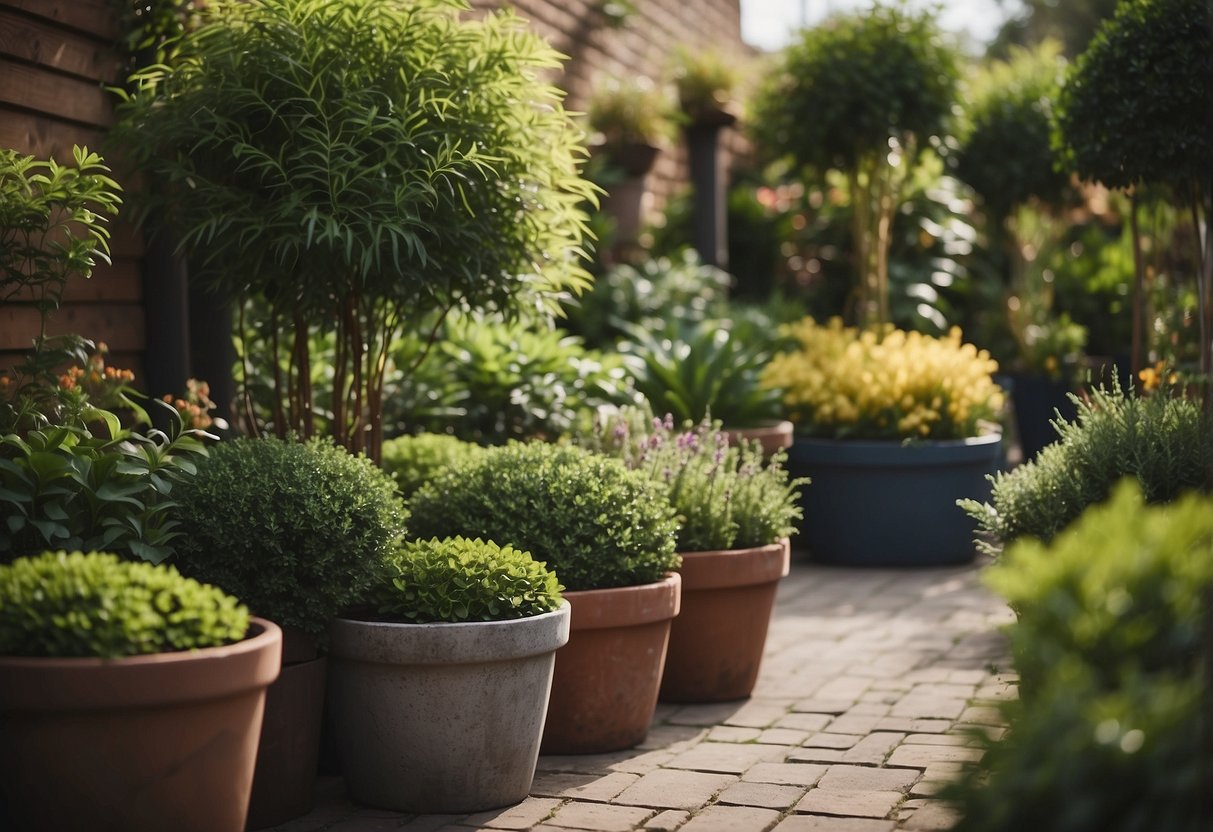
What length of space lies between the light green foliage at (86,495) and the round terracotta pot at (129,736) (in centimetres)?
49

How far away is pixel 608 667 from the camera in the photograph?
3.99 m

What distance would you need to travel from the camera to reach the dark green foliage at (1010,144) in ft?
28.6

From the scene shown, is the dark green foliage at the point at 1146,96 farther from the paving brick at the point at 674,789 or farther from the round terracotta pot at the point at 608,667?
the paving brick at the point at 674,789

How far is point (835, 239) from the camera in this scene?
380 inches

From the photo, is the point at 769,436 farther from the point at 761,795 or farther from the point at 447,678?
the point at 447,678

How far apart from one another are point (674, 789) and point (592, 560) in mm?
675

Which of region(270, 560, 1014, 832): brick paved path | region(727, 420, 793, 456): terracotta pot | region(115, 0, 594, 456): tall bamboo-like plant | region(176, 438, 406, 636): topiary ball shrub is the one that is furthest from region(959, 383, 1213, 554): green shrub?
region(727, 420, 793, 456): terracotta pot

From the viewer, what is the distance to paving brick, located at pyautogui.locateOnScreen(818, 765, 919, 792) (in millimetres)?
3637

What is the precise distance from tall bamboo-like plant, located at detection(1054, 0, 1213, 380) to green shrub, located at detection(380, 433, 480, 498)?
259 centimetres

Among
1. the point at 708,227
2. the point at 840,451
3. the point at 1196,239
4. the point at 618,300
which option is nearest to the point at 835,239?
the point at 708,227

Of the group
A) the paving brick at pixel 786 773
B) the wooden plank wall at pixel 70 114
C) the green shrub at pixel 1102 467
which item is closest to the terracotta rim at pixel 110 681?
the wooden plank wall at pixel 70 114

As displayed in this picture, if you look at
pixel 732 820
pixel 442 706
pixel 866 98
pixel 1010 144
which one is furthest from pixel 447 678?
pixel 1010 144

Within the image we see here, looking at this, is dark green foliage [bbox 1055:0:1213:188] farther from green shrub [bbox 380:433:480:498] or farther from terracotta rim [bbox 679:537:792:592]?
green shrub [bbox 380:433:480:498]

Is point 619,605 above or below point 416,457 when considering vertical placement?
below
